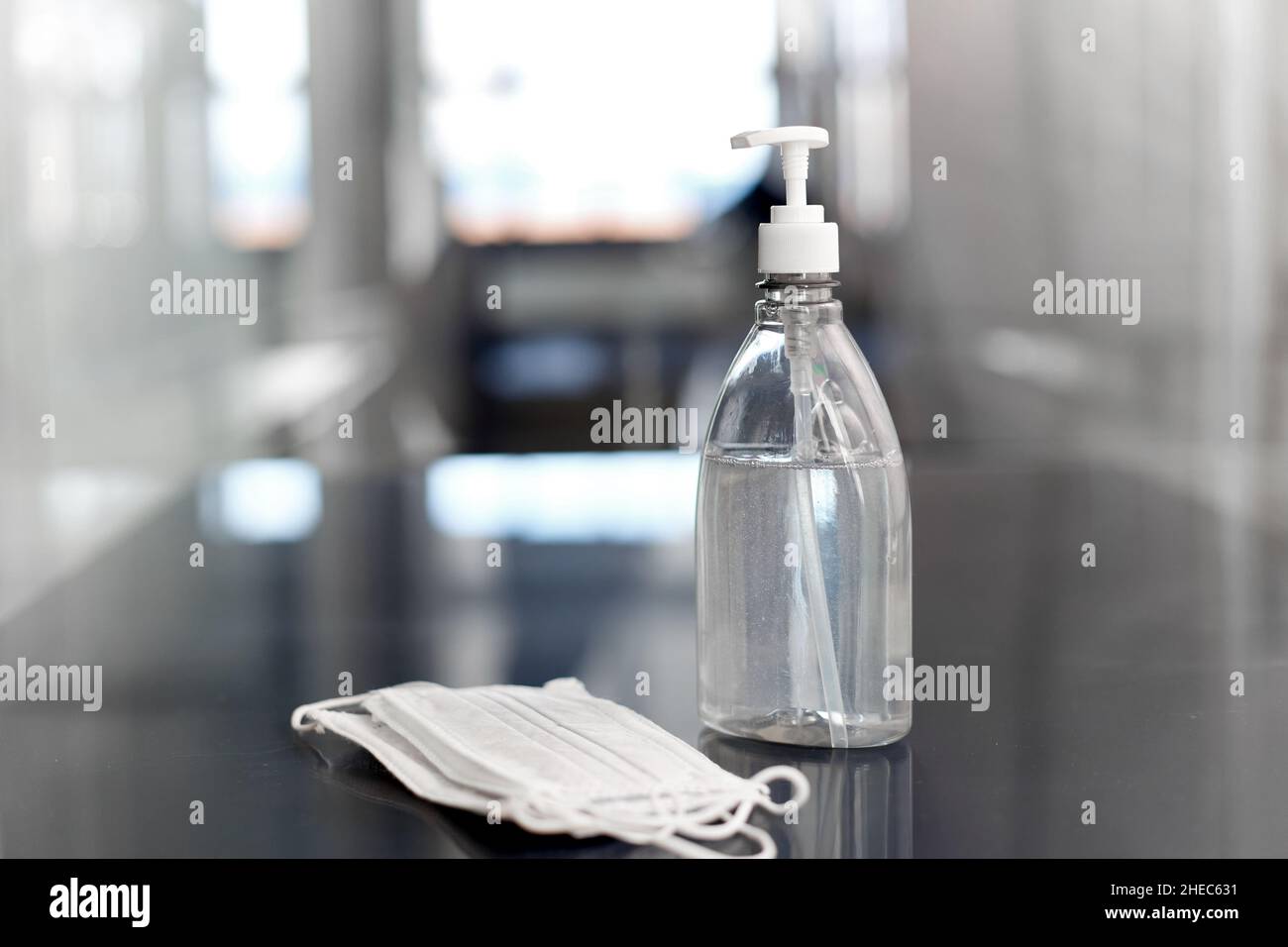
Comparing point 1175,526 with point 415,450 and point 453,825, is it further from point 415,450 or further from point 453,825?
point 415,450

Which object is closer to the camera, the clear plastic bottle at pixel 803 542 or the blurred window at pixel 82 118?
the clear plastic bottle at pixel 803 542

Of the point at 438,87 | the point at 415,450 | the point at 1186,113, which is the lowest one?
the point at 415,450

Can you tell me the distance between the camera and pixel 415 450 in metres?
1.67

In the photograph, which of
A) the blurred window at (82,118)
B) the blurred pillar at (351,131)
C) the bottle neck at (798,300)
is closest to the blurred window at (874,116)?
the blurred pillar at (351,131)

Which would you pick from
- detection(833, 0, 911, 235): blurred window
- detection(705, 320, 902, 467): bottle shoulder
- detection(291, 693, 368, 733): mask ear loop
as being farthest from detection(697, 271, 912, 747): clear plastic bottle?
detection(833, 0, 911, 235): blurred window

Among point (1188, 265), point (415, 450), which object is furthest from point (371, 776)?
point (1188, 265)

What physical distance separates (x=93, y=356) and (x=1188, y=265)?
1.37m

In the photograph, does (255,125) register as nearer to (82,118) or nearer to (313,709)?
(82,118)

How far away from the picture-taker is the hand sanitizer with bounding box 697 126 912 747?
0.45 metres

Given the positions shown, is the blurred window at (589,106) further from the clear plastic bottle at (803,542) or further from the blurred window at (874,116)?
the clear plastic bottle at (803,542)

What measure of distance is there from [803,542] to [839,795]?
0.31 ft

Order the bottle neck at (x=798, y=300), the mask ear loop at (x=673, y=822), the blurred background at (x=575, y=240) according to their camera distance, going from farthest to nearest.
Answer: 1. the blurred background at (x=575, y=240)
2. the bottle neck at (x=798, y=300)
3. the mask ear loop at (x=673, y=822)

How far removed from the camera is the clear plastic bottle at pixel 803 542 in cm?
45

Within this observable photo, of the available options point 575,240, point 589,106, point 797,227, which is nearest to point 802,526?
point 797,227
